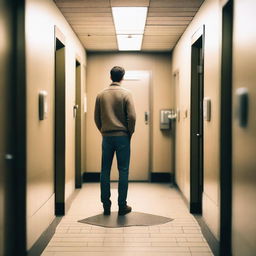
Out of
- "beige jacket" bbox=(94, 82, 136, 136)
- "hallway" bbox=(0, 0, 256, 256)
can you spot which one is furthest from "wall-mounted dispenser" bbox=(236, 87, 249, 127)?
"beige jacket" bbox=(94, 82, 136, 136)

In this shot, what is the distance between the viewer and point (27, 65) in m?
2.90

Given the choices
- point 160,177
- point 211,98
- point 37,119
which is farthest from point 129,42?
point 37,119

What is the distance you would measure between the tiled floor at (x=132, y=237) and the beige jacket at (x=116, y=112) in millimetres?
1009

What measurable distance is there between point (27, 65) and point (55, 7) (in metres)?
1.37

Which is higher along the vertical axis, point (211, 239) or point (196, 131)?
point (196, 131)

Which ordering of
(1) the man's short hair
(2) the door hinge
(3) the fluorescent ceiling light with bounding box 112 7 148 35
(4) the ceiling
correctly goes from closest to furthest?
(4) the ceiling
(3) the fluorescent ceiling light with bounding box 112 7 148 35
(1) the man's short hair
(2) the door hinge

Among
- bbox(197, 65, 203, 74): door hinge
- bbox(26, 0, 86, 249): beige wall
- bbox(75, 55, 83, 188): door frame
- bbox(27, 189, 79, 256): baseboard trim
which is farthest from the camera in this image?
bbox(75, 55, 83, 188): door frame

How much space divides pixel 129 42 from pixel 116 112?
7.08 feet

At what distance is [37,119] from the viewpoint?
3.26m

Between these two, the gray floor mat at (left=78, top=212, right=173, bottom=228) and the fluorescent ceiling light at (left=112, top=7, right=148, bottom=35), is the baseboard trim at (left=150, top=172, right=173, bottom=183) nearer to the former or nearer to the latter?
the gray floor mat at (left=78, top=212, right=173, bottom=228)

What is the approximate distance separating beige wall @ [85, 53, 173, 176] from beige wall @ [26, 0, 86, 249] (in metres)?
2.64

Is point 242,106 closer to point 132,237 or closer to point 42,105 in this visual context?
point 42,105

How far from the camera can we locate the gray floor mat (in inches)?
163

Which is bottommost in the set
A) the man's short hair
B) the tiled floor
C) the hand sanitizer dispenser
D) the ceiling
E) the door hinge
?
the tiled floor
